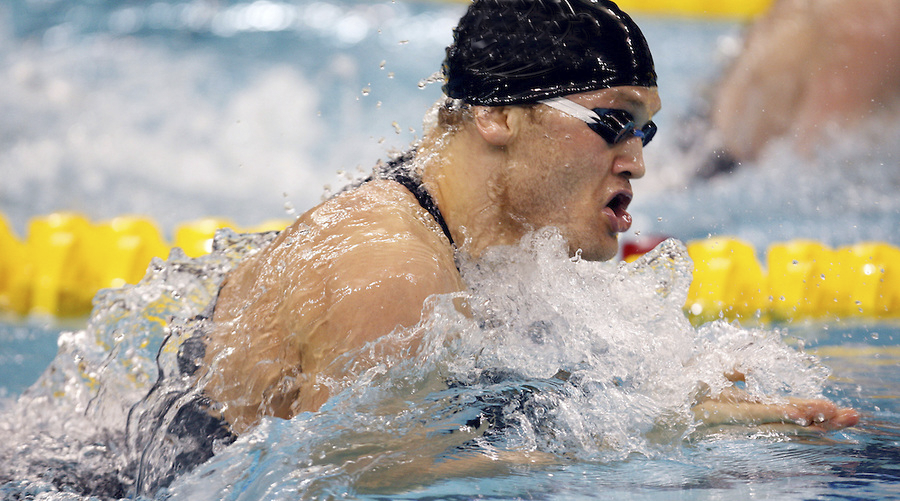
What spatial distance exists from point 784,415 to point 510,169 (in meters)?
0.80

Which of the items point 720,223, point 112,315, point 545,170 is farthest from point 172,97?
point 545,170

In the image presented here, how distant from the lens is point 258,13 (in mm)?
9695

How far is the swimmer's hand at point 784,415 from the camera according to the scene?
1577mm

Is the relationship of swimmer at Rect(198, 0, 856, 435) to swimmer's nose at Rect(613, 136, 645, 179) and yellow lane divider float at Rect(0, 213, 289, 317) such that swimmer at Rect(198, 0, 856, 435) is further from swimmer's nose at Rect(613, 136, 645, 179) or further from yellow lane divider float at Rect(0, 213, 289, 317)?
yellow lane divider float at Rect(0, 213, 289, 317)

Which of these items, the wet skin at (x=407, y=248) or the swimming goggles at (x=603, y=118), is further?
the swimming goggles at (x=603, y=118)

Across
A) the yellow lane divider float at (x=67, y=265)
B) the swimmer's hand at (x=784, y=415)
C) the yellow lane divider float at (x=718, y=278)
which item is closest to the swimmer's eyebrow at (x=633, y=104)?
the swimmer's hand at (x=784, y=415)

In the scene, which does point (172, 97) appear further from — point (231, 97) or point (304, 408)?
point (304, 408)

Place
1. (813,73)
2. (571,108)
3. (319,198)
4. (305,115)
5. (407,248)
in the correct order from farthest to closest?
(305,115), (319,198), (813,73), (571,108), (407,248)

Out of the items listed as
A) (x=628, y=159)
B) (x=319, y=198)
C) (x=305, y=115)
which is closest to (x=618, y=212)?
(x=628, y=159)

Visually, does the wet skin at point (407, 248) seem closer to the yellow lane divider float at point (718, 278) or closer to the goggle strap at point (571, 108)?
the goggle strap at point (571, 108)

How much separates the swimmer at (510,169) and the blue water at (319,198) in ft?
0.43

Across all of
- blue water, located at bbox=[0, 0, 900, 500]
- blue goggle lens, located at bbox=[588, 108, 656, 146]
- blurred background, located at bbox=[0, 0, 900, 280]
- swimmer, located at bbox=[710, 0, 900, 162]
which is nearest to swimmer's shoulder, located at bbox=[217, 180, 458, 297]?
blue water, located at bbox=[0, 0, 900, 500]

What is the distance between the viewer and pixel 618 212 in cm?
165

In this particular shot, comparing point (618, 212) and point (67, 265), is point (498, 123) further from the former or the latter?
point (67, 265)
